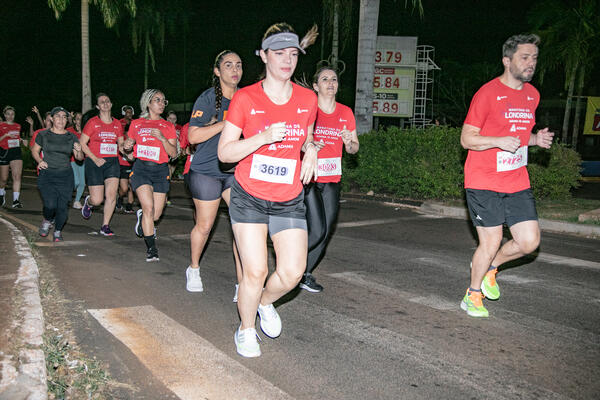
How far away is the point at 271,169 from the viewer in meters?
3.97

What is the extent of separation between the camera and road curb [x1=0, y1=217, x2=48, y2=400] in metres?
3.31

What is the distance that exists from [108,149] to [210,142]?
4.46 m

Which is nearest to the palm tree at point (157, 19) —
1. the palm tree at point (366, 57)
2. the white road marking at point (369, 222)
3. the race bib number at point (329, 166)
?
the palm tree at point (366, 57)

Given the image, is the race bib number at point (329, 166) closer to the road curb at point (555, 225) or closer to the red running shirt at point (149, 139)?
the red running shirt at point (149, 139)

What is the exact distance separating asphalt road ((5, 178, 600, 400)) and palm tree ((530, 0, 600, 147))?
2475cm

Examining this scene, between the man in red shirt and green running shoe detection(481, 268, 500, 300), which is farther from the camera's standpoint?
green running shoe detection(481, 268, 500, 300)

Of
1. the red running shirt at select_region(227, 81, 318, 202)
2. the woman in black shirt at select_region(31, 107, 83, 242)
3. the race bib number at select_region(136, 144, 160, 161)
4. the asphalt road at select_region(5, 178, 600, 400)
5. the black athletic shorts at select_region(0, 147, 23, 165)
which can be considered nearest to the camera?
the asphalt road at select_region(5, 178, 600, 400)

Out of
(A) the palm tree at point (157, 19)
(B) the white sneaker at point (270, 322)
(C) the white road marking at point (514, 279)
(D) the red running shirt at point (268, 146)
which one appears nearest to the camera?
(D) the red running shirt at point (268, 146)

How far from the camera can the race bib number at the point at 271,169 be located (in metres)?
3.96

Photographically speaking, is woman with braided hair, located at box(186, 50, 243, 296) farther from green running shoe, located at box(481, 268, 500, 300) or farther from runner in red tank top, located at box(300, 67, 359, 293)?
green running shoe, located at box(481, 268, 500, 300)

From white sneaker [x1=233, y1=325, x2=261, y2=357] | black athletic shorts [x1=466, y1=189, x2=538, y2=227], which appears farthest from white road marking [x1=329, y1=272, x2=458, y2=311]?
white sneaker [x1=233, y1=325, x2=261, y2=357]

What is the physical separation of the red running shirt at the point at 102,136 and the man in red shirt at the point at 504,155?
20.6 ft

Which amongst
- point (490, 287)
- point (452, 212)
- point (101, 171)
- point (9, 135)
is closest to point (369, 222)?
point (452, 212)

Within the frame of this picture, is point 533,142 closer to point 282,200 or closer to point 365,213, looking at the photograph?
point 282,200
